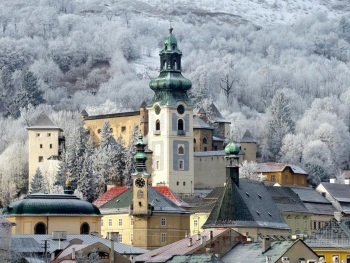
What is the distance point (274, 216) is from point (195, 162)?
132 feet

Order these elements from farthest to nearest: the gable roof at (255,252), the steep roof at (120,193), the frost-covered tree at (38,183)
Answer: the frost-covered tree at (38,183), the steep roof at (120,193), the gable roof at (255,252)

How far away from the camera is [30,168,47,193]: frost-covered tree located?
159500 millimetres

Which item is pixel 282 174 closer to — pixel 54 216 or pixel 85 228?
pixel 85 228

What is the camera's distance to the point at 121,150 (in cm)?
16912

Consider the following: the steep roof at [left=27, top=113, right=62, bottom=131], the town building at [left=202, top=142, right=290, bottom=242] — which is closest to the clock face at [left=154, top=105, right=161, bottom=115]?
the steep roof at [left=27, top=113, right=62, bottom=131]

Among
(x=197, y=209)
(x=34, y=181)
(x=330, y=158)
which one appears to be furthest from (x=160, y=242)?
(x=330, y=158)

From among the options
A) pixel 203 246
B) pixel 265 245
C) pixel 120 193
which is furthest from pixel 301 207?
pixel 265 245

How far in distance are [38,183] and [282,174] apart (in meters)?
26.3

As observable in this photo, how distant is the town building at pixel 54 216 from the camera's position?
12575 centimetres

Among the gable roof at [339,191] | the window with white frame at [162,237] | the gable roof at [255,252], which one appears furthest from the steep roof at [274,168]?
the gable roof at [255,252]

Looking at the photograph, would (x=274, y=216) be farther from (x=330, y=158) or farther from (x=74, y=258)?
(x=330, y=158)

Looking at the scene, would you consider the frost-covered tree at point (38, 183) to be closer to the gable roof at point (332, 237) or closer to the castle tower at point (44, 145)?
the castle tower at point (44, 145)

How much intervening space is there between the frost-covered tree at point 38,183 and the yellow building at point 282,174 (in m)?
22.3

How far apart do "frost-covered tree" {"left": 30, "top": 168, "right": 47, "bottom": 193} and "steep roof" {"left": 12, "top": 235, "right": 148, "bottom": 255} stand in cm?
4252
